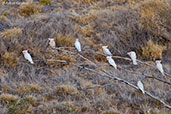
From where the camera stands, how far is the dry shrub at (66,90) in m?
5.20

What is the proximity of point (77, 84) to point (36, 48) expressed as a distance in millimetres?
1946

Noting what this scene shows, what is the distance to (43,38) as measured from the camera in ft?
25.6

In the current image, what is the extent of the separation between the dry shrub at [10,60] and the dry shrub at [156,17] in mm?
3623

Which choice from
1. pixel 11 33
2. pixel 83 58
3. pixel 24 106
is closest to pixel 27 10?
pixel 11 33

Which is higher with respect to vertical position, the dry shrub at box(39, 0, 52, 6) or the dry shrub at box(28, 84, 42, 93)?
the dry shrub at box(28, 84, 42, 93)

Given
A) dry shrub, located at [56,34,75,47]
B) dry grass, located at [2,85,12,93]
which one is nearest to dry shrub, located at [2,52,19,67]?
dry grass, located at [2,85,12,93]

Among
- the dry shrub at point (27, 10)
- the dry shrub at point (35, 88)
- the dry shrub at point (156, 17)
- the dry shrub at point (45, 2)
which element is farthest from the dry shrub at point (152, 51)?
the dry shrub at point (45, 2)

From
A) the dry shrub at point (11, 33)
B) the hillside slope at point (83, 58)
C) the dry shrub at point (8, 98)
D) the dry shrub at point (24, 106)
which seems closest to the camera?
the dry shrub at point (24, 106)

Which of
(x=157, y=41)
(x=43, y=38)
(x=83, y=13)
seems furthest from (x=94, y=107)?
(x=83, y=13)

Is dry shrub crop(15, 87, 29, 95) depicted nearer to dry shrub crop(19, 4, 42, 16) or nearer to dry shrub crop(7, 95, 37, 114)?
dry shrub crop(7, 95, 37, 114)

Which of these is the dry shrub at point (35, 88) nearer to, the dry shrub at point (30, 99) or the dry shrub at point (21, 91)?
the dry shrub at point (21, 91)

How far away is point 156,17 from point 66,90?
4.26 m

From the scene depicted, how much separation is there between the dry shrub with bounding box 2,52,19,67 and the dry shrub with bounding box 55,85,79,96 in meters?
1.67

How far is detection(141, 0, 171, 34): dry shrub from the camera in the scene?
8.34m
